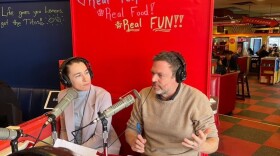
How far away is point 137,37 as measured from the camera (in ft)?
7.22

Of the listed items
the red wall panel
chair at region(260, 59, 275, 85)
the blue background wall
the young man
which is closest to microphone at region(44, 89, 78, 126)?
the young man

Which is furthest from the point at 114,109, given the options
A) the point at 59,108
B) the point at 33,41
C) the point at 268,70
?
the point at 268,70

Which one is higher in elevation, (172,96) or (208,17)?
(208,17)

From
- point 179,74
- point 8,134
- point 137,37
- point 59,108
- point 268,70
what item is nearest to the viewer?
point 8,134

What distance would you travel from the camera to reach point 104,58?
2.40 metres

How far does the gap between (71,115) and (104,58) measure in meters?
0.69

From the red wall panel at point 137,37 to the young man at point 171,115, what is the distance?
→ 0.30m

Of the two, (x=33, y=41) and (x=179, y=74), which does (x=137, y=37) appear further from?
(x=33, y=41)

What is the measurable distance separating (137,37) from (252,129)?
3.88 metres

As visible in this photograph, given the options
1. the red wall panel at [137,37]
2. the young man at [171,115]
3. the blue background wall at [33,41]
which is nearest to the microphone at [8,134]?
the young man at [171,115]

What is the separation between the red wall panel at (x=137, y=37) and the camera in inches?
76.1

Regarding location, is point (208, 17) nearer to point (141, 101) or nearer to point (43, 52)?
point (141, 101)

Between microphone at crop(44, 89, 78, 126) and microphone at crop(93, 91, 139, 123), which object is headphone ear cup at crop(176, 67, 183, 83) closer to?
microphone at crop(93, 91, 139, 123)

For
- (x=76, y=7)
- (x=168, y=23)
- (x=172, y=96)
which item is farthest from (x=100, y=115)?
(x=76, y=7)
